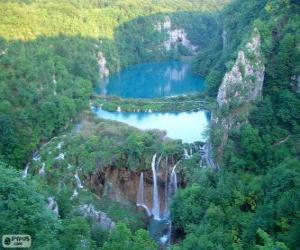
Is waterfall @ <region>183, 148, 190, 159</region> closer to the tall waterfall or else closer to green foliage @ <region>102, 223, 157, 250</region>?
the tall waterfall

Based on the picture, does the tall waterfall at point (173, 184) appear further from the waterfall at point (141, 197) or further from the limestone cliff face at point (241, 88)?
the limestone cliff face at point (241, 88)

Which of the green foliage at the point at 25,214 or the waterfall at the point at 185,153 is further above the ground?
the waterfall at the point at 185,153

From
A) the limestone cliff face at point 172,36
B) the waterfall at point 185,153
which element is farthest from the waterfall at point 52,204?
the limestone cliff face at point 172,36

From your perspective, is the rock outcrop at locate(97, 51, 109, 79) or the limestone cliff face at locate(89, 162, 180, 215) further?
the rock outcrop at locate(97, 51, 109, 79)

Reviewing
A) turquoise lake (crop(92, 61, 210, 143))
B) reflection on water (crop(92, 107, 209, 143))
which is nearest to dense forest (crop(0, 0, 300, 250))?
reflection on water (crop(92, 107, 209, 143))

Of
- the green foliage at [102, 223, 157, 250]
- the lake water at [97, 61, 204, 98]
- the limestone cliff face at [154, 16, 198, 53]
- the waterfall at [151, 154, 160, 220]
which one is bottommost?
the green foliage at [102, 223, 157, 250]

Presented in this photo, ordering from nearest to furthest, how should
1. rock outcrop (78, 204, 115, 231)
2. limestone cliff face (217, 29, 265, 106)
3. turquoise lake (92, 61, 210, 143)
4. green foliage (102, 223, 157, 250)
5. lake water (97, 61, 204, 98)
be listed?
green foliage (102, 223, 157, 250) → rock outcrop (78, 204, 115, 231) → limestone cliff face (217, 29, 265, 106) → turquoise lake (92, 61, 210, 143) → lake water (97, 61, 204, 98)

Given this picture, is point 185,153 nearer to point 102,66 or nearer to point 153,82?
point 153,82
